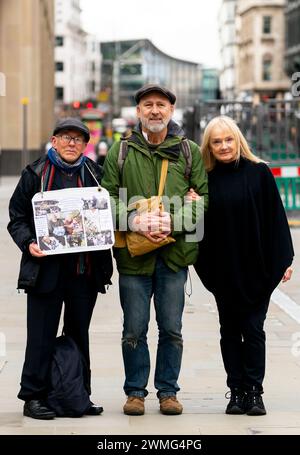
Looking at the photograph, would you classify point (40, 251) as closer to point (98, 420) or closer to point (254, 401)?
point (98, 420)

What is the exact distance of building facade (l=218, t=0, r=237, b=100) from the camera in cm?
16750

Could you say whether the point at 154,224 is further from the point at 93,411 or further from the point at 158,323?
the point at 93,411

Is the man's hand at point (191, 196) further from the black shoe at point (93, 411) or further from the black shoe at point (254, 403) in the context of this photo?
the black shoe at point (93, 411)

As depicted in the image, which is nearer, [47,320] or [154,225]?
[154,225]

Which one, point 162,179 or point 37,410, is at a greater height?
point 162,179

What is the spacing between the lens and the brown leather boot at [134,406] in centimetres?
702

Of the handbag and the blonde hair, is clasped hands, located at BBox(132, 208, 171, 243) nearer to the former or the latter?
the handbag

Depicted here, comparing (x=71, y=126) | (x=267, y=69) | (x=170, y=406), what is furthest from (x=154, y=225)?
(x=267, y=69)

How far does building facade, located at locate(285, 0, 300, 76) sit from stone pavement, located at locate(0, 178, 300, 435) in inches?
3536

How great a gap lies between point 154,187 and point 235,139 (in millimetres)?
559

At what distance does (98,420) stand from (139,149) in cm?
153

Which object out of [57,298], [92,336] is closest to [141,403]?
[57,298]

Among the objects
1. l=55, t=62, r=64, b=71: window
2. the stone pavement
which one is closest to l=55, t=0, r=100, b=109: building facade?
l=55, t=62, r=64, b=71: window

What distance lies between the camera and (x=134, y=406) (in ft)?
23.0
